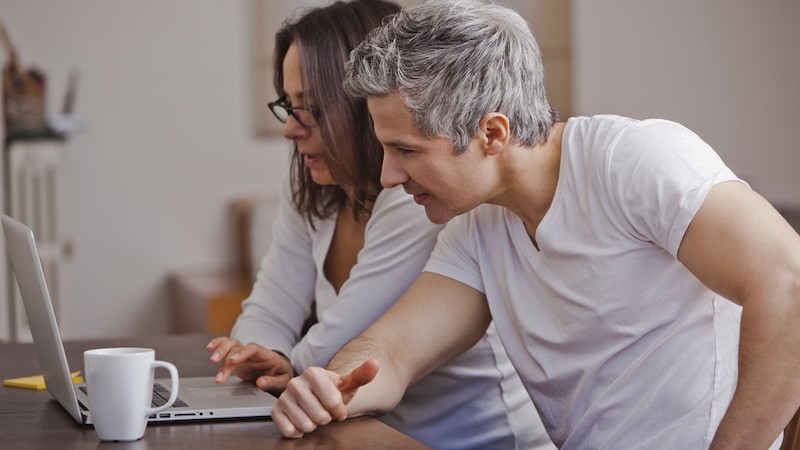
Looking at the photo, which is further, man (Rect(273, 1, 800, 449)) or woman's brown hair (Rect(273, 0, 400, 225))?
woman's brown hair (Rect(273, 0, 400, 225))

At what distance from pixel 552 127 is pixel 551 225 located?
17cm

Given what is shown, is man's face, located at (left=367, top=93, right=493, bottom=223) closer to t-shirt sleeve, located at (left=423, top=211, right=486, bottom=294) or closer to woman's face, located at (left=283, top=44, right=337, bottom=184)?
t-shirt sleeve, located at (left=423, top=211, right=486, bottom=294)

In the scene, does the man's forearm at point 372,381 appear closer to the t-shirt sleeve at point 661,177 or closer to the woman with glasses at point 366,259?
the woman with glasses at point 366,259

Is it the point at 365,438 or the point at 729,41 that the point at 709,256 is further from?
the point at 729,41

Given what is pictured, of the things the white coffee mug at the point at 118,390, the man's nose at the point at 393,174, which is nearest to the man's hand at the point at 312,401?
the white coffee mug at the point at 118,390

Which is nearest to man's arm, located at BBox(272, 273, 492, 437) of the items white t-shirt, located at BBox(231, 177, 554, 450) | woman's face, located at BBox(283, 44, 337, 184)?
white t-shirt, located at BBox(231, 177, 554, 450)

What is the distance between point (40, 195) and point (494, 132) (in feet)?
9.26

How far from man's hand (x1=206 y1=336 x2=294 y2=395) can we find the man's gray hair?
46 cm

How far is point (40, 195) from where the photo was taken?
3926mm

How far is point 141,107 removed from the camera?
426cm

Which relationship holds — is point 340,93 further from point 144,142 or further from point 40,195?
point 144,142

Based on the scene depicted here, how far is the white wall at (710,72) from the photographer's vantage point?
4.64m

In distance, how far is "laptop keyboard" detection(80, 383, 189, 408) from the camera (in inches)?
56.2

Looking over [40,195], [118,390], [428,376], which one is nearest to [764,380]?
[428,376]
